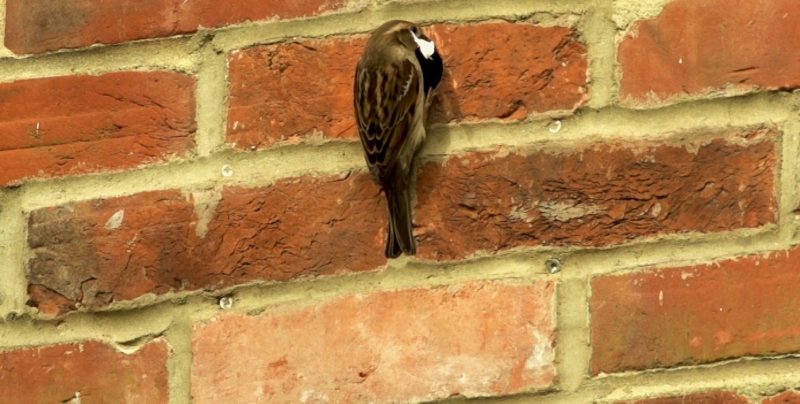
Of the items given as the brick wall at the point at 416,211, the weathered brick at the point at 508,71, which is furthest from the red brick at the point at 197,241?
the weathered brick at the point at 508,71

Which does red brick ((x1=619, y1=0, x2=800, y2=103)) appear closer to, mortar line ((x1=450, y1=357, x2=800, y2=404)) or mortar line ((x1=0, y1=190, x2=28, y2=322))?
mortar line ((x1=450, y1=357, x2=800, y2=404))

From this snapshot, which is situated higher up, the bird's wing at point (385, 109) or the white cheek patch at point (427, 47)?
the white cheek patch at point (427, 47)

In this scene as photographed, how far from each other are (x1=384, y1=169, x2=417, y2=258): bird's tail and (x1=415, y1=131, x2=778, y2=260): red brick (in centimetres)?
1

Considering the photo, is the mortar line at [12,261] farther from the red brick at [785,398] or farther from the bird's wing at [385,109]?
the red brick at [785,398]

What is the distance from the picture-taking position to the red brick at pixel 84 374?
47.2 inches

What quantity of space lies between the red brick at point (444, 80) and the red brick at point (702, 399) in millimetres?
233

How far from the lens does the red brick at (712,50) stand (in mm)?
1190

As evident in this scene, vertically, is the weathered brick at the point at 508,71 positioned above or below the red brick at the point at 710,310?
above


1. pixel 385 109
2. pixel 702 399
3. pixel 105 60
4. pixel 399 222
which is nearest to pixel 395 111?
pixel 385 109

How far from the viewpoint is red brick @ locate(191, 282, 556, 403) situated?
118 centimetres

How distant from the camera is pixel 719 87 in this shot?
119cm

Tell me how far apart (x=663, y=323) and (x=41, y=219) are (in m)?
0.49

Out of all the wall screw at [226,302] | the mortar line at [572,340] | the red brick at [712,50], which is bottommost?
the mortar line at [572,340]

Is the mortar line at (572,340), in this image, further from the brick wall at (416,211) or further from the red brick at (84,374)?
the red brick at (84,374)
